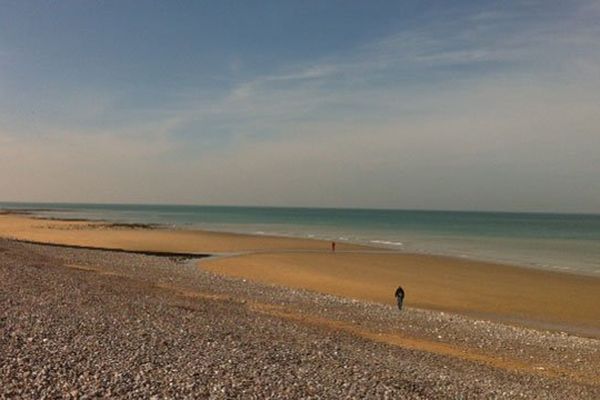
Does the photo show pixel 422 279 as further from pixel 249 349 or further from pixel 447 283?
pixel 249 349

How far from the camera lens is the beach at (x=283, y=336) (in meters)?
12.0

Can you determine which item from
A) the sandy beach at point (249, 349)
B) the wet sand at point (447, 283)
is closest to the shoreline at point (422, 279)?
the wet sand at point (447, 283)

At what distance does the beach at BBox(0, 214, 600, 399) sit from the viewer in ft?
39.3

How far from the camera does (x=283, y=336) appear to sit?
684 inches

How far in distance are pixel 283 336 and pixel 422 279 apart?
2493 cm

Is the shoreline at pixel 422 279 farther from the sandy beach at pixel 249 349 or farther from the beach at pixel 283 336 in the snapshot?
the sandy beach at pixel 249 349

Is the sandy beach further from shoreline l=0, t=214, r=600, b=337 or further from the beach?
shoreline l=0, t=214, r=600, b=337

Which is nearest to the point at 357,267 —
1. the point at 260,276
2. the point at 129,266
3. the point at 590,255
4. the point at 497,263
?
the point at 260,276

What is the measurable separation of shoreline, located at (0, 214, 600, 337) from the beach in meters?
0.24

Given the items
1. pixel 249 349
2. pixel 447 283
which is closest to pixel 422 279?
pixel 447 283

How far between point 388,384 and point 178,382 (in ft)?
15.7

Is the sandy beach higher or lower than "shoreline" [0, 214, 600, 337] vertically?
higher

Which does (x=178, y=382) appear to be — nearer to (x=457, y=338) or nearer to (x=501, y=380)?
(x=501, y=380)

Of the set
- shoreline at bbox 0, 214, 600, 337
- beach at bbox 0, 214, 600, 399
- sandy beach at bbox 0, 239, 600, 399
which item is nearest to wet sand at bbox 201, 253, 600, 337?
shoreline at bbox 0, 214, 600, 337
